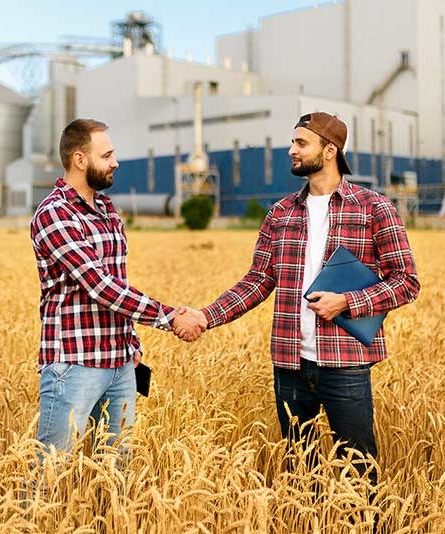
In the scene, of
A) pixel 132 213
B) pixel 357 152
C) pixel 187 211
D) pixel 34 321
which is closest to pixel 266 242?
pixel 34 321

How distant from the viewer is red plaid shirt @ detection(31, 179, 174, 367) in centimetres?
395

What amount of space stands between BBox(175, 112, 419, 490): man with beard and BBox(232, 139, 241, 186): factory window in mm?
63458

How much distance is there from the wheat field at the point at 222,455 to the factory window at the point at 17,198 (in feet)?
219

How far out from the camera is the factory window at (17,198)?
77125mm

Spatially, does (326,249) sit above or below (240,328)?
above

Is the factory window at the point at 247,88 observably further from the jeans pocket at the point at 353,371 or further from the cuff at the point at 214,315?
the jeans pocket at the point at 353,371

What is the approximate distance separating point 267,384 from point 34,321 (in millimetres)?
4497

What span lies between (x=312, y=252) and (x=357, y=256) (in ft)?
0.74

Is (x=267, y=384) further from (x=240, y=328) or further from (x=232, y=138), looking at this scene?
(x=232, y=138)

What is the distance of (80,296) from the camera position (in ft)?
13.3

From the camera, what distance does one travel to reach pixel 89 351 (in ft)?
13.1

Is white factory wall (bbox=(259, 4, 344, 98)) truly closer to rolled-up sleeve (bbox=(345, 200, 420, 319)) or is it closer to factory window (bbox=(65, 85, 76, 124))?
factory window (bbox=(65, 85, 76, 124))

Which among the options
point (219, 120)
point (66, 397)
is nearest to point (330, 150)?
point (66, 397)

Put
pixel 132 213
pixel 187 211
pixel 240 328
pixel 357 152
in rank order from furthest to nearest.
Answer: pixel 132 213, pixel 357 152, pixel 187 211, pixel 240 328
